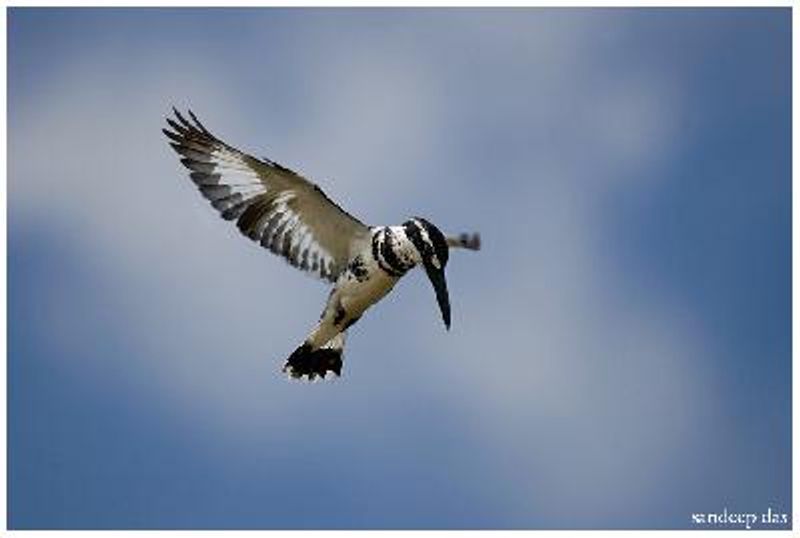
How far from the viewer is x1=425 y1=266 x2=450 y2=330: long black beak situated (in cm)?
783

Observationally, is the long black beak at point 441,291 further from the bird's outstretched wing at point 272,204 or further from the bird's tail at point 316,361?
the bird's tail at point 316,361

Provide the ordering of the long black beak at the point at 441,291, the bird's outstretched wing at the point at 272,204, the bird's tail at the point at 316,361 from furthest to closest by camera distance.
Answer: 1. the bird's tail at the point at 316,361
2. the bird's outstretched wing at the point at 272,204
3. the long black beak at the point at 441,291

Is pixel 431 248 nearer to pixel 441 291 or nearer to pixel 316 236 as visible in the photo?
pixel 441 291

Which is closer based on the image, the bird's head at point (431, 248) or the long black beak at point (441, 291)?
the long black beak at point (441, 291)

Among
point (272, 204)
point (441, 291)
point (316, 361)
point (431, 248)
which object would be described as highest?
point (272, 204)

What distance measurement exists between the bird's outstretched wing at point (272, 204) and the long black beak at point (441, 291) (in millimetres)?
544

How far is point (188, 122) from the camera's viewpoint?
829 centimetres

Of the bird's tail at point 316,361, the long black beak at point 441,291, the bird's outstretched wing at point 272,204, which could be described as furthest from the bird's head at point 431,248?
the bird's tail at point 316,361

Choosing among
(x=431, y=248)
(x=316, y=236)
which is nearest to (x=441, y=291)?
(x=431, y=248)

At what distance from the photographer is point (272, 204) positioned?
840 centimetres

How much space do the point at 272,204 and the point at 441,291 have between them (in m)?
1.22

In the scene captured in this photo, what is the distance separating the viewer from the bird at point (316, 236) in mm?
8000
